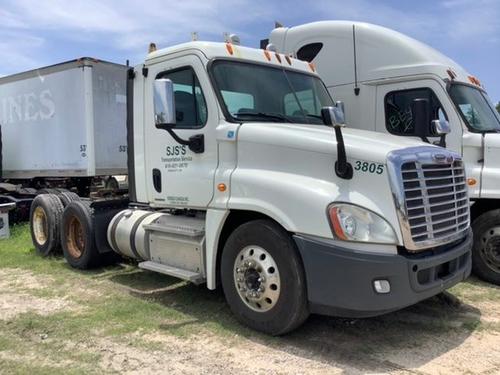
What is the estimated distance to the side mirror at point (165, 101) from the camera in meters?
5.07

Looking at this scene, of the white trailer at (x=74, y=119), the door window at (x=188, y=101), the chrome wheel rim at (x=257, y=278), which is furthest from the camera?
the white trailer at (x=74, y=119)

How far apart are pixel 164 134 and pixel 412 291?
3114mm

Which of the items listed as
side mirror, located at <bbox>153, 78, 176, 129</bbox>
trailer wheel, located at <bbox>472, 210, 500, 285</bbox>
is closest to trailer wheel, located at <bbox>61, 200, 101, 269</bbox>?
side mirror, located at <bbox>153, 78, 176, 129</bbox>

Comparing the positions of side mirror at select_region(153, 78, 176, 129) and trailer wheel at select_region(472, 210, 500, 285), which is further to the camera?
trailer wheel at select_region(472, 210, 500, 285)

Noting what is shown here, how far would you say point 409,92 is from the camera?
738 cm

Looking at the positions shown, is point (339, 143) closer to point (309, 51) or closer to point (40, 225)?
point (309, 51)

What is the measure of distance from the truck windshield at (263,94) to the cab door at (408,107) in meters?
1.99

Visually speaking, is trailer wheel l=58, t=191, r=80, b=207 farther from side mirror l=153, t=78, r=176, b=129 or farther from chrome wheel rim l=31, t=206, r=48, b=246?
side mirror l=153, t=78, r=176, b=129

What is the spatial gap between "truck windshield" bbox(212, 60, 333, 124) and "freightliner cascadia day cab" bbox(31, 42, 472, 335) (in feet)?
0.05

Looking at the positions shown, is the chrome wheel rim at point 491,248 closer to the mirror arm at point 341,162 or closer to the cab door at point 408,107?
the cab door at point 408,107

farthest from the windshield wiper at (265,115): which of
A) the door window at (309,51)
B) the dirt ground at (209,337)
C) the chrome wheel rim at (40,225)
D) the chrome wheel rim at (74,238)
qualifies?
the chrome wheel rim at (40,225)

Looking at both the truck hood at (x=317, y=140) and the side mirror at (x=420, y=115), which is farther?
the side mirror at (x=420, y=115)

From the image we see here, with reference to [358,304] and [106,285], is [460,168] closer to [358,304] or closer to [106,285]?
[358,304]

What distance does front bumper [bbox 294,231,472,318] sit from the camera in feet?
13.5
